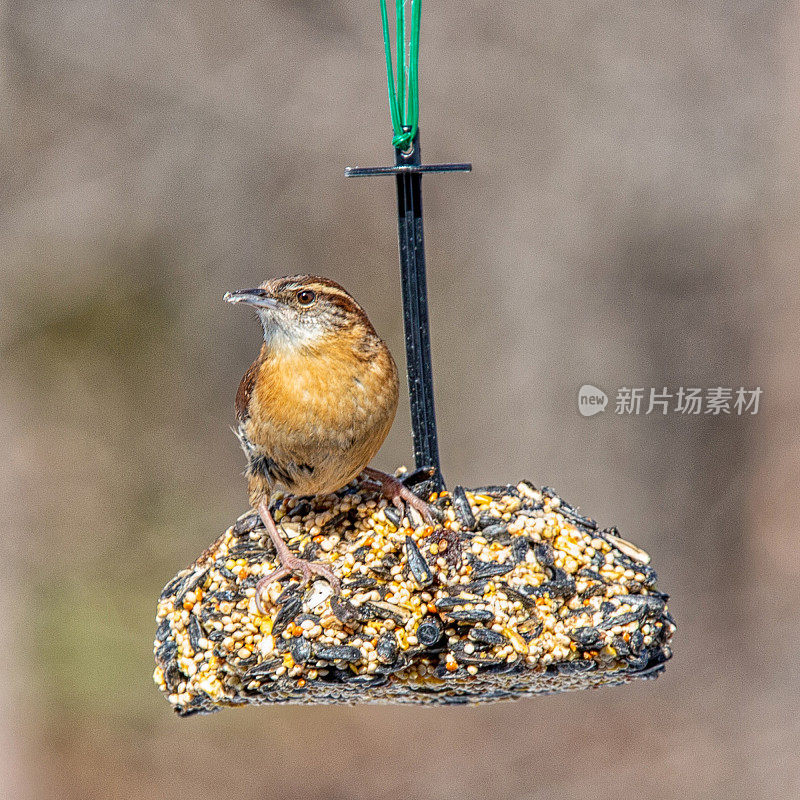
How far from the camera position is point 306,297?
378 centimetres

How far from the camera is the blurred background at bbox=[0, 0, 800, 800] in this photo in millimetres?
9070

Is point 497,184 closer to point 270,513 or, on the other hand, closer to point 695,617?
point 695,617

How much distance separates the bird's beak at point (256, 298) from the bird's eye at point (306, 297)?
0.09m

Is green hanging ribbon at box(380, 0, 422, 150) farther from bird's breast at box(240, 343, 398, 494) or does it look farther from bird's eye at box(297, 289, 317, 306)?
bird's breast at box(240, 343, 398, 494)

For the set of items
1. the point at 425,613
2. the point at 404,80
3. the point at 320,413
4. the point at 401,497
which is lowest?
the point at 425,613

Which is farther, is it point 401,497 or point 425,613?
point 401,497

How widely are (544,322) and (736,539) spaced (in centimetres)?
269

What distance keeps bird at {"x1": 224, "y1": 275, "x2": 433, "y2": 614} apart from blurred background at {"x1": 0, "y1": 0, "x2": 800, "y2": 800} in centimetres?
506

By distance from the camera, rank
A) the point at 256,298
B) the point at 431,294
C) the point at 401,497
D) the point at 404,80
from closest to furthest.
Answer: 1. the point at 404,80
2. the point at 256,298
3. the point at 401,497
4. the point at 431,294

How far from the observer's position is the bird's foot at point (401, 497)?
387 centimetres

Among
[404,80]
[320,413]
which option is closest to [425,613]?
[320,413]

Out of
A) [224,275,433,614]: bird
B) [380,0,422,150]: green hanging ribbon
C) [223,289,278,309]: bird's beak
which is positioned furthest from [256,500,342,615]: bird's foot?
[380,0,422,150]: green hanging ribbon

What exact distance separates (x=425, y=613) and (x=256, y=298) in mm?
1279

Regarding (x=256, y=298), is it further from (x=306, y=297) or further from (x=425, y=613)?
(x=425, y=613)
